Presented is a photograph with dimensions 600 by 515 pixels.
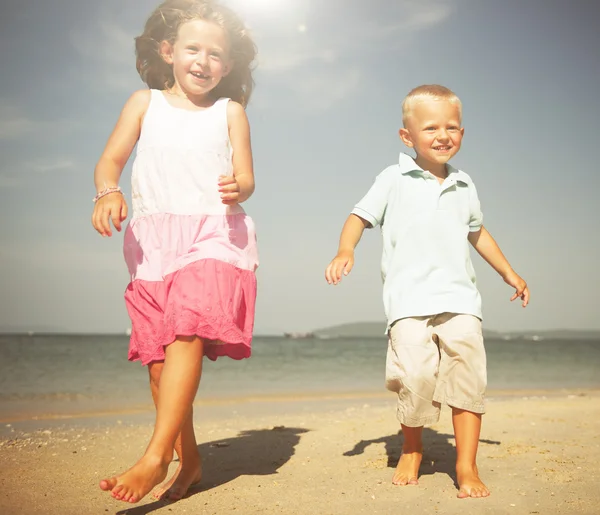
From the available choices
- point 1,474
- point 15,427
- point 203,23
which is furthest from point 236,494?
point 15,427

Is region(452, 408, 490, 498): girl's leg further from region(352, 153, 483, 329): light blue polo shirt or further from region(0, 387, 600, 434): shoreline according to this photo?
region(0, 387, 600, 434): shoreline

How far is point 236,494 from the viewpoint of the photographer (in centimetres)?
274

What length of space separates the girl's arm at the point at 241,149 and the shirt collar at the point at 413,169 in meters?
0.82

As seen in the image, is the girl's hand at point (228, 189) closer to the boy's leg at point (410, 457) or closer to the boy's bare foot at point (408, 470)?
the boy's leg at point (410, 457)

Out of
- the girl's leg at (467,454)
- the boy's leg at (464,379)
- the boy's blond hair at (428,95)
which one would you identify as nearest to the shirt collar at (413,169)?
the boy's blond hair at (428,95)

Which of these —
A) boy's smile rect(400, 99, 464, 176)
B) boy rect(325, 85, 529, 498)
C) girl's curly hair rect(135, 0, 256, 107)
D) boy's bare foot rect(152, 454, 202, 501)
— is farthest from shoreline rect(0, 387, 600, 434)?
boy's smile rect(400, 99, 464, 176)

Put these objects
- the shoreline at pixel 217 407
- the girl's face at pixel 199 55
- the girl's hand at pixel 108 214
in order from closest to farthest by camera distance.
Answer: the girl's hand at pixel 108 214
the girl's face at pixel 199 55
the shoreline at pixel 217 407

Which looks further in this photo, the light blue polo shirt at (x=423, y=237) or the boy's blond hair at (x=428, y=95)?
the boy's blond hair at (x=428, y=95)

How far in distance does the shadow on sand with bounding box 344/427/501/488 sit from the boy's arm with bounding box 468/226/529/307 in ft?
3.35

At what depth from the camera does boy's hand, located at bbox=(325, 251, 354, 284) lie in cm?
278

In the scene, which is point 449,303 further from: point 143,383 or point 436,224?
point 143,383

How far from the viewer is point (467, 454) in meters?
2.82

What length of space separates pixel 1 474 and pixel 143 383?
29.6 ft

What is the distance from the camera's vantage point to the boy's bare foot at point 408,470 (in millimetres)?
2943
